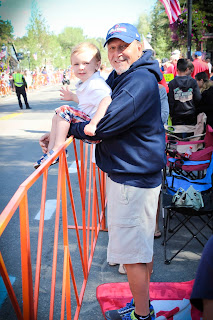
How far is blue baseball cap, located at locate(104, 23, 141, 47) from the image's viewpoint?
1983 millimetres

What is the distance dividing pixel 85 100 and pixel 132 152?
0.68 metres

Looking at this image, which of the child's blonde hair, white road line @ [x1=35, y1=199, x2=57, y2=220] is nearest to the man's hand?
the child's blonde hair

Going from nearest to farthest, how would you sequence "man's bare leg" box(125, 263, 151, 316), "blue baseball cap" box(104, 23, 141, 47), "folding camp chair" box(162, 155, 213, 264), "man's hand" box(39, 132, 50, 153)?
"blue baseball cap" box(104, 23, 141, 47), "man's bare leg" box(125, 263, 151, 316), "man's hand" box(39, 132, 50, 153), "folding camp chair" box(162, 155, 213, 264)

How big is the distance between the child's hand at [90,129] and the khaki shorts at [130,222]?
34 cm

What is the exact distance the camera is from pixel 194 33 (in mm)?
14516

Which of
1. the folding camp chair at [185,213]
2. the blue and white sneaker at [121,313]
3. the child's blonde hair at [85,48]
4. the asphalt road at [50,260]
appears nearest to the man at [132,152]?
the blue and white sneaker at [121,313]

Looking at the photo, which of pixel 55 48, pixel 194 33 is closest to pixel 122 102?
pixel 194 33

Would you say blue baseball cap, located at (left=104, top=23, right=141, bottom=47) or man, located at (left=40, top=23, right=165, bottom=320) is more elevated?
blue baseball cap, located at (left=104, top=23, right=141, bottom=47)

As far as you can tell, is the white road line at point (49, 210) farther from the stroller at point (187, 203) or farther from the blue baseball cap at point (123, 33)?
the blue baseball cap at point (123, 33)

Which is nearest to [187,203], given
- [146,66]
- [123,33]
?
[146,66]

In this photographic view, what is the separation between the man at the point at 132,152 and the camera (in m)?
1.89

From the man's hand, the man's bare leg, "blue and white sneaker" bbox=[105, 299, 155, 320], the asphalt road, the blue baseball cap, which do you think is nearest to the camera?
the blue baseball cap

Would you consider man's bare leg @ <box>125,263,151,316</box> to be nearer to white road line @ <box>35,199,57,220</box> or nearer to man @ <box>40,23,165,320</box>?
man @ <box>40,23,165,320</box>

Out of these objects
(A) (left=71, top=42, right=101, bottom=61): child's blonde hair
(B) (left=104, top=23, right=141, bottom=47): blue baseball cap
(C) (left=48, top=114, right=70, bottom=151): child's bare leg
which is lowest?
(C) (left=48, top=114, right=70, bottom=151): child's bare leg
